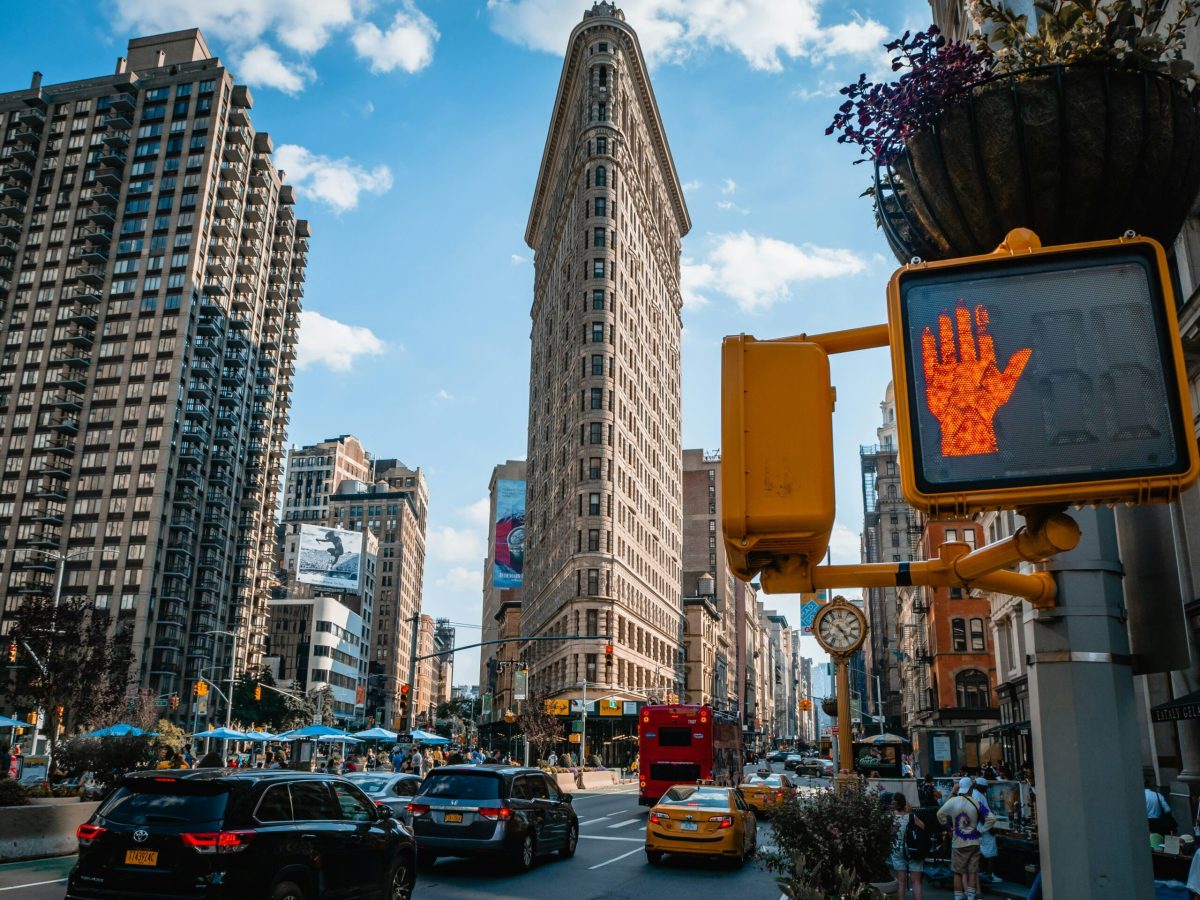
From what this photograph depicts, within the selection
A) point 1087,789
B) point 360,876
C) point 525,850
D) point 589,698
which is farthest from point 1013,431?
point 589,698

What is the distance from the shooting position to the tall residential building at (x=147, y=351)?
98688 mm

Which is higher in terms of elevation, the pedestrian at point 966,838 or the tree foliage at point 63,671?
the tree foliage at point 63,671

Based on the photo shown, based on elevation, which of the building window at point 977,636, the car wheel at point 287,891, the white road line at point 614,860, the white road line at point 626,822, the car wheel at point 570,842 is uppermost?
the building window at point 977,636

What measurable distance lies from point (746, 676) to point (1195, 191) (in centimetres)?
19125

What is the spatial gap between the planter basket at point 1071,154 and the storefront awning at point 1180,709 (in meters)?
12.5

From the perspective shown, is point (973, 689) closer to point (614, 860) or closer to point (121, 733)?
point (614, 860)

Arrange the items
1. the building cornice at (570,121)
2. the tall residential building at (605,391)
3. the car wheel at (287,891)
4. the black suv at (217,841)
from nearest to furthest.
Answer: the black suv at (217,841), the car wheel at (287,891), the tall residential building at (605,391), the building cornice at (570,121)

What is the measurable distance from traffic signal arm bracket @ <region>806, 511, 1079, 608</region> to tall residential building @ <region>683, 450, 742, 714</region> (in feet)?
408

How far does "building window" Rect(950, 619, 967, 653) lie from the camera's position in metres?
73.2

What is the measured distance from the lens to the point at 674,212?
425 ft

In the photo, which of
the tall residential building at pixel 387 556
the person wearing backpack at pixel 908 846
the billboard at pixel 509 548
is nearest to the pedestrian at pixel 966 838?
the person wearing backpack at pixel 908 846

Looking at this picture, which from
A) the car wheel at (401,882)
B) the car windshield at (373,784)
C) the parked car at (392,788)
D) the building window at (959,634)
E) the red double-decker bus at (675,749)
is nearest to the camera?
the car wheel at (401,882)

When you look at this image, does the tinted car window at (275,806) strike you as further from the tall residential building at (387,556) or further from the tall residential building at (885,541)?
the tall residential building at (387,556)

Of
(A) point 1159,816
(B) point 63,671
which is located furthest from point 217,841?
(B) point 63,671
